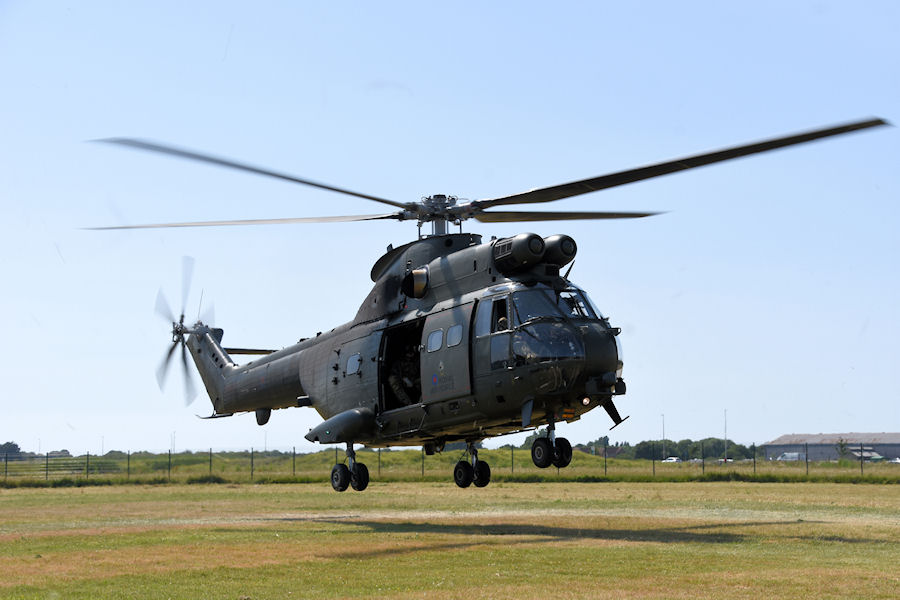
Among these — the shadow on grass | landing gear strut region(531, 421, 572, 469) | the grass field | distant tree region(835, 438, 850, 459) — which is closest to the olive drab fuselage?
landing gear strut region(531, 421, 572, 469)

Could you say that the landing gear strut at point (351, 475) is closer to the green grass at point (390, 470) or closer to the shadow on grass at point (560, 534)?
the shadow on grass at point (560, 534)

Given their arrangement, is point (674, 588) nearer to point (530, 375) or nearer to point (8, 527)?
point (530, 375)

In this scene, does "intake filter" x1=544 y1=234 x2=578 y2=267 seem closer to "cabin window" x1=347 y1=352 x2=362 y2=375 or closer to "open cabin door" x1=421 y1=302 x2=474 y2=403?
"open cabin door" x1=421 y1=302 x2=474 y2=403

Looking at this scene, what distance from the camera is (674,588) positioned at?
49.0 ft

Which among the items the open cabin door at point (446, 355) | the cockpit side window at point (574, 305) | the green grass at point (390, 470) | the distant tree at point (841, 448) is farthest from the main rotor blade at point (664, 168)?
the distant tree at point (841, 448)

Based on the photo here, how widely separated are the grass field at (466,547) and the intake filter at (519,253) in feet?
20.5

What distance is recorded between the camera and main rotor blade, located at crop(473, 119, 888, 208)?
1459 cm

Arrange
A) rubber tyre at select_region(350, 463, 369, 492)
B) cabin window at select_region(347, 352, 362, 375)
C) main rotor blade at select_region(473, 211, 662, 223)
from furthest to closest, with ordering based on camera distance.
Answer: rubber tyre at select_region(350, 463, 369, 492) → cabin window at select_region(347, 352, 362, 375) → main rotor blade at select_region(473, 211, 662, 223)

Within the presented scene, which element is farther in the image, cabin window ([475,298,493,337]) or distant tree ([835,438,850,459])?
distant tree ([835,438,850,459])

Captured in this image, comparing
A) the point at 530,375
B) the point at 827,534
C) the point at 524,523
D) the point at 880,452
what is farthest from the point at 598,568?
the point at 880,452

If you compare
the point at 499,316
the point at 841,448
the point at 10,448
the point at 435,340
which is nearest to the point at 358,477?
the point at 435,340

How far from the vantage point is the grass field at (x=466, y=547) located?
15.5 meters

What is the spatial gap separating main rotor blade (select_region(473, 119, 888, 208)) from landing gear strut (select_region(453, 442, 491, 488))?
6.92 m

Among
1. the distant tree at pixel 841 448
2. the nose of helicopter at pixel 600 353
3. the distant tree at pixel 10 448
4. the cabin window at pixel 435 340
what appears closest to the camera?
the nose of helicopter at pixel 600 353
